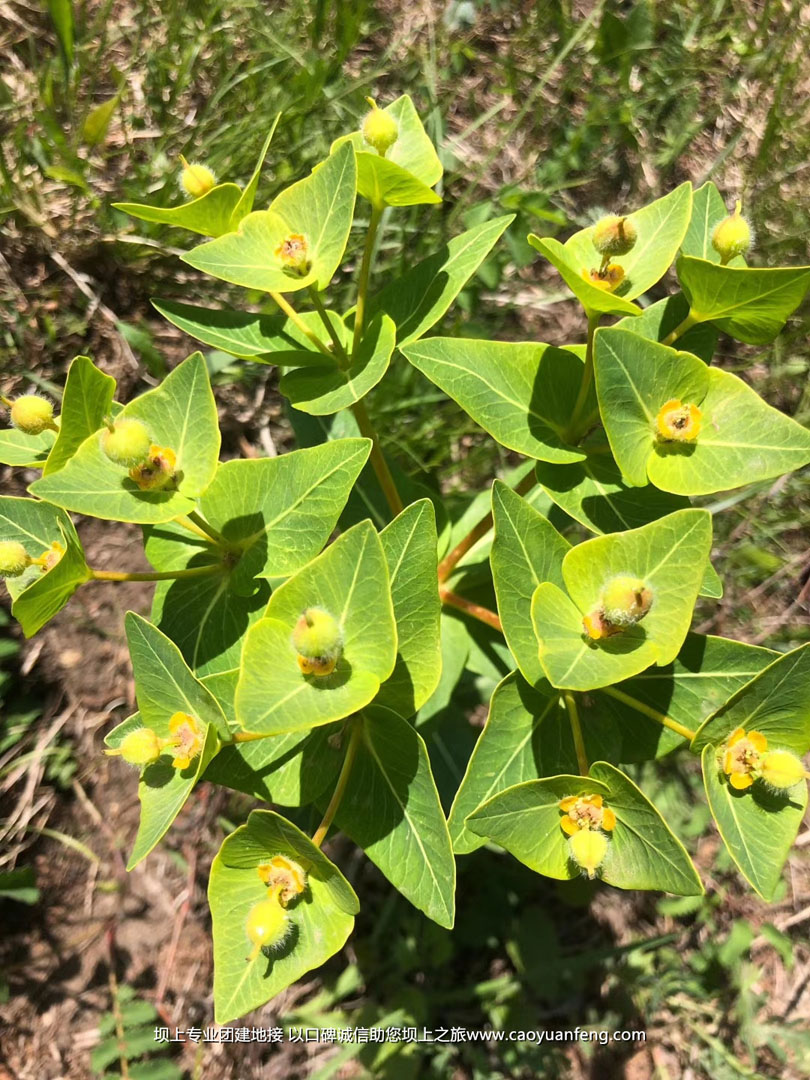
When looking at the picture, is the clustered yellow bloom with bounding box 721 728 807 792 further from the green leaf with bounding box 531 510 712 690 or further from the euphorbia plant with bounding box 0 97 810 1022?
the green leaf with bounding box 531 510 712 690

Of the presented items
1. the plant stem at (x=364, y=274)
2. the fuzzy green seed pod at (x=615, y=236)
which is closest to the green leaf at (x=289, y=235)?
the plant stem at (x=364, y=274)

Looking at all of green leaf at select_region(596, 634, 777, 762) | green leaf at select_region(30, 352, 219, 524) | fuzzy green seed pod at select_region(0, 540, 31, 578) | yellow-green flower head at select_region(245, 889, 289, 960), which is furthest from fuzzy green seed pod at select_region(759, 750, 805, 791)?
fuzzy green seed pod at select_region(0, 540, 31, 578)

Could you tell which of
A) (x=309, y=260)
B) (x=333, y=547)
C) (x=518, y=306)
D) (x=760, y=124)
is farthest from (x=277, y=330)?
(x=760, y=124)

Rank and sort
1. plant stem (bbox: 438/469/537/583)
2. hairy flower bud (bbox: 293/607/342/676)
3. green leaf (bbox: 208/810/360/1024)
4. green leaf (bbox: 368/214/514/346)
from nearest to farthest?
hairy flower bud (bbox: 293/607/342/676) < green leaf (bbox: 208/810/360/1024) < green leaf (bbox: 368/214/514/346) < plant stem (bbox: 438/469/537/583)

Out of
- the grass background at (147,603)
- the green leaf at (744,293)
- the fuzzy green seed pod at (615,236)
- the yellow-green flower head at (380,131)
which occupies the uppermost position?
the yellow-green flower head at (380,131)

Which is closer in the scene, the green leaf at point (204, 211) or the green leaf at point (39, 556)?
the green leaf at point (39, 556)

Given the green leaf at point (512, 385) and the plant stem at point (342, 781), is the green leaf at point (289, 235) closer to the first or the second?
the green leaf at point (512, 385)

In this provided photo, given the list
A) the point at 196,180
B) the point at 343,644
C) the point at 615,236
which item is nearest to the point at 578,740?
A: the point at 343,644
